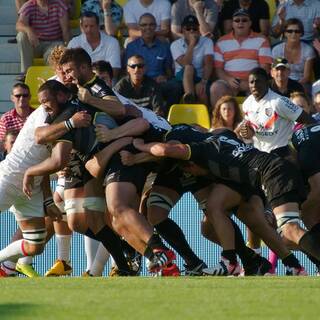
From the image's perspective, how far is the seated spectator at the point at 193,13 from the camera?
1805cm

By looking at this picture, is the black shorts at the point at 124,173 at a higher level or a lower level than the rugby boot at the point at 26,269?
higher

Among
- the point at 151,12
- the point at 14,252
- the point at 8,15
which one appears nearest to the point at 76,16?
the point at 8,15

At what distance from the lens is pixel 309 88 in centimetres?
1727

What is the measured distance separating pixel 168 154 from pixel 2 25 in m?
8.34

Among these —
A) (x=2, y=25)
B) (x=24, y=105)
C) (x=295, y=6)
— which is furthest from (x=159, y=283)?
(x=2, y=25)

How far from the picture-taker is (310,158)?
12.6 meters

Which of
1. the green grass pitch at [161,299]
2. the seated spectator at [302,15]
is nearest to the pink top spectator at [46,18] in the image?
the seated spectator at [302,15]

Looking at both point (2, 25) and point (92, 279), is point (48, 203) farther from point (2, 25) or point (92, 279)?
point (2, 25)

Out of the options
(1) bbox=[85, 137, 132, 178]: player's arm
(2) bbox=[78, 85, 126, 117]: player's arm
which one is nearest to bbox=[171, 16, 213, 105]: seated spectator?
(2) bbox=[78, 85, 126, 117]: player's arm

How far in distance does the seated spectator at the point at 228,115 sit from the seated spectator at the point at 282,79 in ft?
5.09

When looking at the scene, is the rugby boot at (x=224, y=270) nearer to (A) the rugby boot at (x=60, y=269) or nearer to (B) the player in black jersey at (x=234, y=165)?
(B) the player in black jersey at (x=234, y=165)

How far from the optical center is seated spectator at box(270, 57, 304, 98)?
52.4 feet

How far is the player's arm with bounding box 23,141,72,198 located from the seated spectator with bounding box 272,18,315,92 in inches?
230

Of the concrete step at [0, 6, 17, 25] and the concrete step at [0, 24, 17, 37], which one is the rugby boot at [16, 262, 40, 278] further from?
the concrete step at [0, 6, 17, 25]
